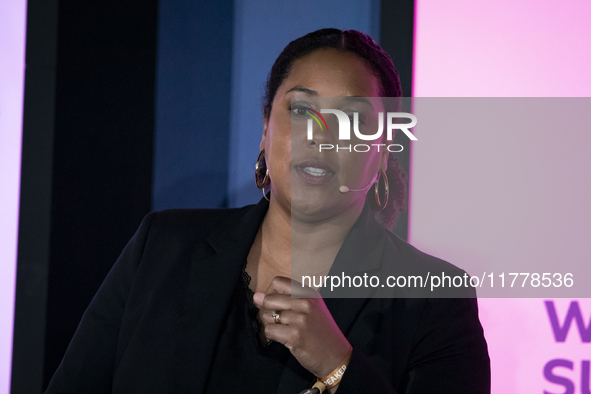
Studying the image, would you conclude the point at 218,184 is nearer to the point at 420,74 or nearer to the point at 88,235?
the point at 88,235

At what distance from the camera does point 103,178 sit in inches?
70.2

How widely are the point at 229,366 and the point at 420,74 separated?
1.14m

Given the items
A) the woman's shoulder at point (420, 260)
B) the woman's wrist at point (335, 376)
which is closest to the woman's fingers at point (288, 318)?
the woman's wrist at point (335, 376)

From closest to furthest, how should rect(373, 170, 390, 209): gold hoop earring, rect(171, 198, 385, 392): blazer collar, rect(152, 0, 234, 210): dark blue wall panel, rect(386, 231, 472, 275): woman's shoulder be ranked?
rect(171, 198, 385, 392): blazer collar → rect(386, 231, 472, 275): woman's shoulder → rect(373, 170, 390, 209): gold hoop earring → rect(152, 0, 234, 210): dark blue wall panel

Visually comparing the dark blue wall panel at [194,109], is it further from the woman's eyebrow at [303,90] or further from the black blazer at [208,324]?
the woman's eyebrow at [303,90]

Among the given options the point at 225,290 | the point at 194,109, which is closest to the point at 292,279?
the point at 225,290

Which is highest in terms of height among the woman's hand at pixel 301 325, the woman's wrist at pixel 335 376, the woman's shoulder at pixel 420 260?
the woman's shoulder at pixel 420 260

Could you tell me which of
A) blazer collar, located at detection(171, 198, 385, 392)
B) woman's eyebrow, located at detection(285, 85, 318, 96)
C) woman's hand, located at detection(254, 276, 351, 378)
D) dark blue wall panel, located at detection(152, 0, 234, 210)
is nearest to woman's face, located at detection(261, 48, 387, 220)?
woman's eyebrow, located at detection(285, 85, 318, 96)

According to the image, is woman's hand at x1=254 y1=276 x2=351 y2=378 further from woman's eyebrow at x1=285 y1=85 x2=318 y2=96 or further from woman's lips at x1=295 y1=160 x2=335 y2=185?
woman's eyebrow at x1=285 y1=85 x2=318 y2=96

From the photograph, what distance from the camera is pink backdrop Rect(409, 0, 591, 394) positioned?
57.3 inches

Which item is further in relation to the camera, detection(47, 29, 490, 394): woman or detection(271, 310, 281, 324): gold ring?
detection(47, 29, 490, 394): woman

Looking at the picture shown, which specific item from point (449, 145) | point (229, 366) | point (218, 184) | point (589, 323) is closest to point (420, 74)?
point (449, 145)

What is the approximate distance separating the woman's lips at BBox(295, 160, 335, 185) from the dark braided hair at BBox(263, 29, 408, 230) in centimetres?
29

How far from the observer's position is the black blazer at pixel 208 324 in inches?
46.7
